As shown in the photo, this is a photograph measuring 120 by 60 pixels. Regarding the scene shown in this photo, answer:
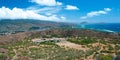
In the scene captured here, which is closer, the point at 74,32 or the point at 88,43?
the point at 88,43

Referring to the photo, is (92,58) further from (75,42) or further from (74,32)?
(74,32)

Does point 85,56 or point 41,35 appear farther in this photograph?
point 41,35

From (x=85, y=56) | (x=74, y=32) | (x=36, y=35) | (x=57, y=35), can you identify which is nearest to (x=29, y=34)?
(x=36, y=35)

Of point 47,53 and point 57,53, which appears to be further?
point 47,53

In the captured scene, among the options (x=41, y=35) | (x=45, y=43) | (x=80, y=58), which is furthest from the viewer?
(x=41, y=35)

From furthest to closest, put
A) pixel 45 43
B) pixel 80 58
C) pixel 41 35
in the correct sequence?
pixel 41 35, pixel 45 43, pixel 80 58

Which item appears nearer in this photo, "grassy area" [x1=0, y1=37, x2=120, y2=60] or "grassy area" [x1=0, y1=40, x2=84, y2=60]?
"grassy area" [x1=0, y1=37, x2=120, y2=60]

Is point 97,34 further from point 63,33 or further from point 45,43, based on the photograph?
point 45,43

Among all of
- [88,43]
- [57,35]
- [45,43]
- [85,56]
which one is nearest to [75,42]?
[88,43]

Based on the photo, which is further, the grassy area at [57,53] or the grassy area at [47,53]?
the grassy area at [47,53]
